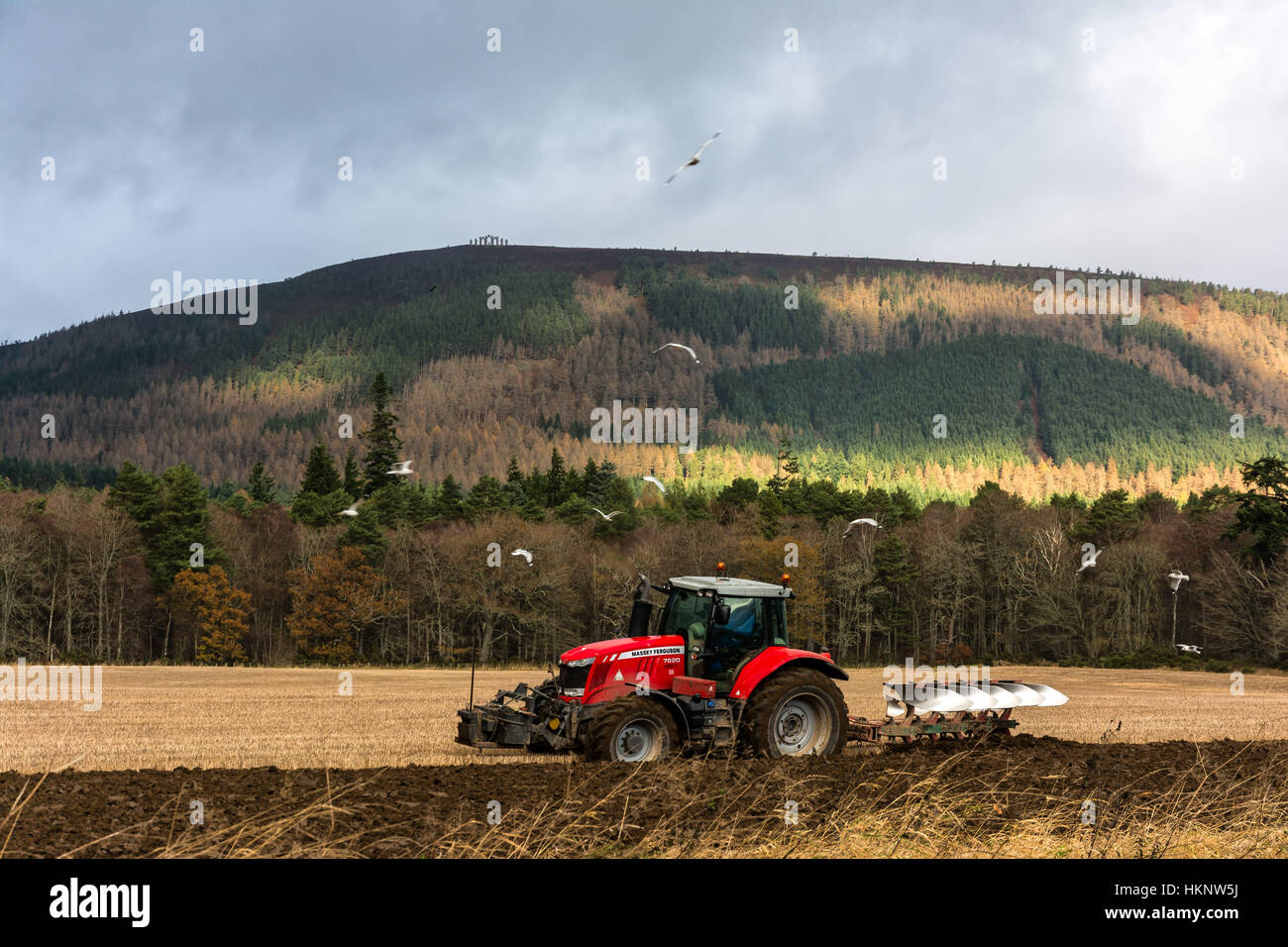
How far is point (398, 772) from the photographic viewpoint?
1485 cm

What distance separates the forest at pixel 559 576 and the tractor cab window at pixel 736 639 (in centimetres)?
5460

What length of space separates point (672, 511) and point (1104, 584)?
146ft

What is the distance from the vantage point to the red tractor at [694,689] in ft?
52.4

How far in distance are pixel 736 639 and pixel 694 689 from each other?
46.1 inches

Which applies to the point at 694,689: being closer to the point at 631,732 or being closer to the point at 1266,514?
the point at 631,732

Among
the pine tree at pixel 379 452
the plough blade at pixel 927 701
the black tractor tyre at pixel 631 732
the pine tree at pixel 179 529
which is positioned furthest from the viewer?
the pine tree at pixel 379 452

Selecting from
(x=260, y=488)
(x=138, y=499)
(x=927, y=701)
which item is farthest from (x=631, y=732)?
(x=260, y=488)

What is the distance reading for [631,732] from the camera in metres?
15.7

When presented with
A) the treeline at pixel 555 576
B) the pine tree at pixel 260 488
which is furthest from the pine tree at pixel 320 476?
the pine tree at pixel 260 488

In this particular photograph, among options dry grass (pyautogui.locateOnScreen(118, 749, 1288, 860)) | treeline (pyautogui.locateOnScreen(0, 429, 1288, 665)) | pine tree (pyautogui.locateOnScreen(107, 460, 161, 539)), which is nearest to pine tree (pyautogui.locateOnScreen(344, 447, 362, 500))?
treeline (pyautogui.locateOnScreen(0, 429, 1288, 665))

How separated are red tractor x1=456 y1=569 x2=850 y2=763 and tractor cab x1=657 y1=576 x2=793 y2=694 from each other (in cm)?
1

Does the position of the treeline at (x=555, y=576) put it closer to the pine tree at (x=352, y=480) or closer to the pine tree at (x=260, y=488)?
the pine tree at (x=352, y=480)
